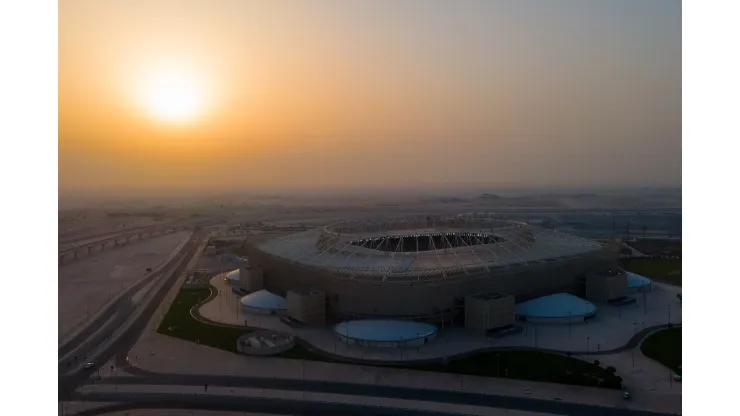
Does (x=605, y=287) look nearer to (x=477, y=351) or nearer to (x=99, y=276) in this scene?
(x=477, y=351)

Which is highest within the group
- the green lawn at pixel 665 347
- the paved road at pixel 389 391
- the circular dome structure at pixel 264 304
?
the circular dome structure at pixel 264 304

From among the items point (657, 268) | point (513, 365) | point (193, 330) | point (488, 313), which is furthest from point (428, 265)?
point (657, 268)

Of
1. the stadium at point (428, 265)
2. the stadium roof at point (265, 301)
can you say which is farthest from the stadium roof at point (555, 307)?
the stadium roof at point (265, 301)

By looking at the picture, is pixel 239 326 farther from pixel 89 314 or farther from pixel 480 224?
pixel 480 224

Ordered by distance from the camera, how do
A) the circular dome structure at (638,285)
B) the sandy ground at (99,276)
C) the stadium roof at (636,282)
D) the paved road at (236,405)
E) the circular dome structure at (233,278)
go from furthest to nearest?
the circular dome structure at (233,278), the stadium roof at (636,282), the circular dome structure at (638,285), the sandy ground at (99,276), the paved road at (236,405)

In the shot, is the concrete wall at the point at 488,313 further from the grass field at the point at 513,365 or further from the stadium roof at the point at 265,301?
the stadium roof at the point at 265,301

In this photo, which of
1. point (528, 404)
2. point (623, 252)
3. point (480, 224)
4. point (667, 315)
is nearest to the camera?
point (528, 404)

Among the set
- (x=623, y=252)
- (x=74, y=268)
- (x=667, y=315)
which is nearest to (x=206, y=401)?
(x=667, y=315)
